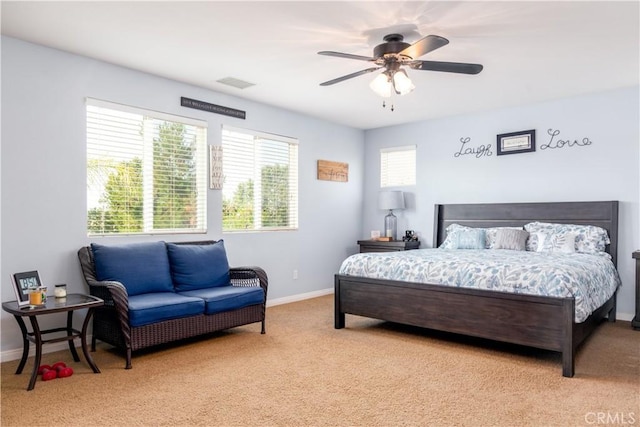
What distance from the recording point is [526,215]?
5305mm

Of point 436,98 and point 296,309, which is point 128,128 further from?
point 436,98

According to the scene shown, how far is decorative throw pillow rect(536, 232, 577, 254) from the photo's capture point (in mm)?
4594

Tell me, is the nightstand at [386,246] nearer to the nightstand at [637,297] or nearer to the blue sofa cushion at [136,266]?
the nightstand at [637,297]

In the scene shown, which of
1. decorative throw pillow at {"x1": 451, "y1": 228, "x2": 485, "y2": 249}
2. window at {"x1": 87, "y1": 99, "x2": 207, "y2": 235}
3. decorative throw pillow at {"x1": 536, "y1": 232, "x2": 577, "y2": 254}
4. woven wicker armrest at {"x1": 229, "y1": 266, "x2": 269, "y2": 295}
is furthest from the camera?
decorative throw pillow at {"x1": 451, "y1": 228, "x2": 485, "y2": 249}

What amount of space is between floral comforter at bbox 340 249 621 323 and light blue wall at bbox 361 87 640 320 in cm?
80

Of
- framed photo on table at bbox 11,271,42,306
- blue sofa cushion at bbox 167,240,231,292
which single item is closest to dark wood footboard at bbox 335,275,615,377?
blue sofa cushion at bbox 167,240,231,292

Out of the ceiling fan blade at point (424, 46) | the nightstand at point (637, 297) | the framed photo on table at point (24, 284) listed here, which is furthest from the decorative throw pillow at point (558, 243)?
the framed photo on table at point (24, 284)

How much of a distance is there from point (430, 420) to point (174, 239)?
305 centimetres

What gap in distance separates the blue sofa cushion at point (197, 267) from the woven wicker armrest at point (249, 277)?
0.21 ft

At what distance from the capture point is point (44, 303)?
10.2 ft

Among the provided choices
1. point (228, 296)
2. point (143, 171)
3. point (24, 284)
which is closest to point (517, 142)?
point (228, 296)

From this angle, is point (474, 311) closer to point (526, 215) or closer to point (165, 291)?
point (526, 215)

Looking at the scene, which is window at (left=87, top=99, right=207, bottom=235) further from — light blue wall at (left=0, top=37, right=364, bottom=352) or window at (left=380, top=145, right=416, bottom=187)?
window at (left=380, top=145, right=416, bottom=187)

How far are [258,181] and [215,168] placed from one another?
70cm
